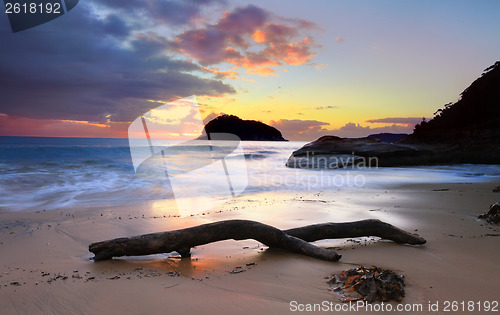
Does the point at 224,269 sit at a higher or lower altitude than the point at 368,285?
lower

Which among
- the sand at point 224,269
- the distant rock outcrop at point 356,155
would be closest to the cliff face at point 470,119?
the distant rock outcrop at point 356,155

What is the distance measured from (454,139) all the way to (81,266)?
65.4 feet

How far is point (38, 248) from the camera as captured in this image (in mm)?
4262

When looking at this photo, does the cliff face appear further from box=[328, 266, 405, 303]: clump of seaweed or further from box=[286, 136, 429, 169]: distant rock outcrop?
box=[328, 266, 405, 303]: clump of seaweed

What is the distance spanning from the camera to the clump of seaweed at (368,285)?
8.19 feet

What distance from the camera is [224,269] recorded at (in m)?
3.34

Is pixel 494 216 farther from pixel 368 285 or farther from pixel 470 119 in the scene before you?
pixel 470 119

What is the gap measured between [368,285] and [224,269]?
1.46 metres

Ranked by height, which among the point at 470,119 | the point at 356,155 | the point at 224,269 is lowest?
the point at 224,269

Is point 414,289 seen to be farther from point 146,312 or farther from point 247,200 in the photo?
point 247,200

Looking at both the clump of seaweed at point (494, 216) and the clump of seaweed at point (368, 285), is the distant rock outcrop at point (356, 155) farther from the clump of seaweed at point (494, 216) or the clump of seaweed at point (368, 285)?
the clump of seaweed at point (368, 285)

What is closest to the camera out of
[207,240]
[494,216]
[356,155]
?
[207,240]

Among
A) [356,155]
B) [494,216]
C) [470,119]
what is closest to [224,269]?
[494,216]

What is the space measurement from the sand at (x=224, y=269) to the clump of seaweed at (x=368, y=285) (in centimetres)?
9
